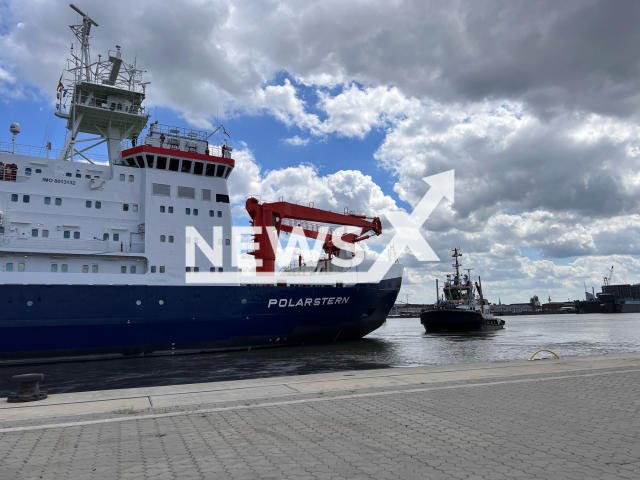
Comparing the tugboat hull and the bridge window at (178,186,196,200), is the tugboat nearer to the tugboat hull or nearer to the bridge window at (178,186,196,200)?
the tugboat hull

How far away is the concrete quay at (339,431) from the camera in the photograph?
13.1ft

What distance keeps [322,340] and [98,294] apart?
520 inches

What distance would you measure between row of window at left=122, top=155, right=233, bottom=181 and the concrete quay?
57.9 feet

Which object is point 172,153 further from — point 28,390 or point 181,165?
point 28,390

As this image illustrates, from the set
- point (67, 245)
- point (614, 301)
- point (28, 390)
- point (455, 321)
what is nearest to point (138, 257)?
point (67, 245)

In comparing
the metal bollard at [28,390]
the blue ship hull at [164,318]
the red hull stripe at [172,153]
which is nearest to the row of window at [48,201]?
the red hull stripe at [172,153]

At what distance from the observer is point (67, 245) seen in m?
20.2

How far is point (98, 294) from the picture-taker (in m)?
19.4

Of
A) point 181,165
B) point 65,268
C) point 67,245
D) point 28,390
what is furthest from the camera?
point 181,165

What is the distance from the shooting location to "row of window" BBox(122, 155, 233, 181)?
23.6 m

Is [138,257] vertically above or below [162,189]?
below

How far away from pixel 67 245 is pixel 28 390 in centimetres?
1408

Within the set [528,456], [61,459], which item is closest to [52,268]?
[61,459]

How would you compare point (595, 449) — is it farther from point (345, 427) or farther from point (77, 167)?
point (77, 167)
